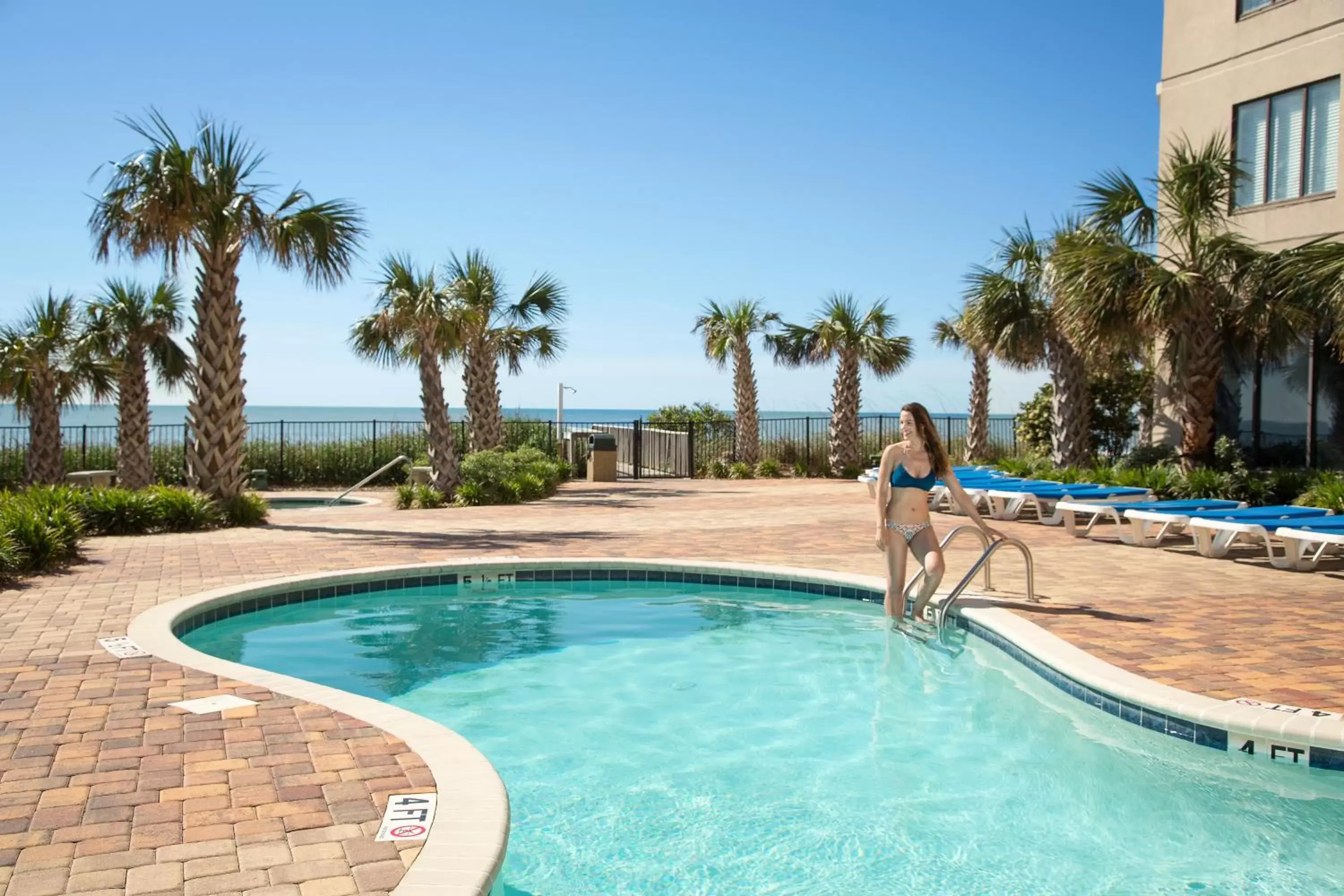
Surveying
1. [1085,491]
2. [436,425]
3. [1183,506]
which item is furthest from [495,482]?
[1183,506]

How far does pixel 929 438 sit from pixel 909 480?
381 mm

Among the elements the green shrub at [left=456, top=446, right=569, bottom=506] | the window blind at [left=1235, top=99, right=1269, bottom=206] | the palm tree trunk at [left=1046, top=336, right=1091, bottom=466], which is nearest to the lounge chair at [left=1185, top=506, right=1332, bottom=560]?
the palm tree trunk at [left=1046, top=336, right=1091, bottom=466]

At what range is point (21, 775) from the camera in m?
4.18

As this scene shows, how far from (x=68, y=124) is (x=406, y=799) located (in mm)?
14371

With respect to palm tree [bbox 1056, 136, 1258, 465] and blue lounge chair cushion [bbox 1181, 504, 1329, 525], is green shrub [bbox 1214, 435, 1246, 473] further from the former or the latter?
blue lounge chair cushion [bbox 1181, 504, 1329, 525]

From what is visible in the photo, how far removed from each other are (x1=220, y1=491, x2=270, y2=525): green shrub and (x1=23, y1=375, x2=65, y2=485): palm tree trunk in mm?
6979

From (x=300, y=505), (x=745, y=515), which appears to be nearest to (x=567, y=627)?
(x=745, y=515)

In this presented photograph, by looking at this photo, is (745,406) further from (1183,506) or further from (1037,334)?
(1183,506)

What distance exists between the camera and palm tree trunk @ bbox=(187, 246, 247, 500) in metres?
15.0

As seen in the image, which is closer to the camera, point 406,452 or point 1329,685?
point 1329,685

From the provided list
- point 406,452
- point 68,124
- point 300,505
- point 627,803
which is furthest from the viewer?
point 406,452

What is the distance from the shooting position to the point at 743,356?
28.7m

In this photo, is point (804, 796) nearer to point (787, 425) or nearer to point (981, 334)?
point (981, 334)

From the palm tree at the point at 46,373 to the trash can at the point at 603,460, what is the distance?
11.2 meters
